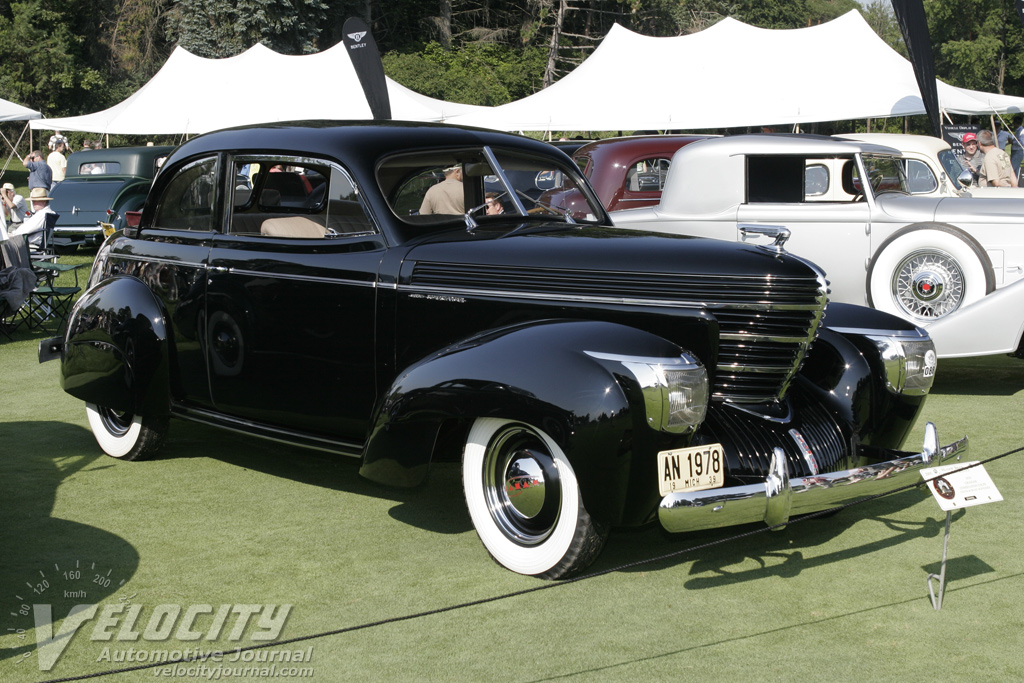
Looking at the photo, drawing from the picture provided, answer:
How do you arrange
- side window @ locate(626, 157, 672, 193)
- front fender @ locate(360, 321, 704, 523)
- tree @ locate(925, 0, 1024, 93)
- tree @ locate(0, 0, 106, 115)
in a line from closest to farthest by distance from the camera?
front fender @ locate(360, 321, 704, 523)
side window @ locate(626, 157, 672, 193)
tree @ locate(0, 0, 106, 115)
tree @ locate(925, 0, 1024, 93)

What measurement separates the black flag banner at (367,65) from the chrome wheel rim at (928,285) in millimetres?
10818

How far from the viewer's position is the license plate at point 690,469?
11.5 ft

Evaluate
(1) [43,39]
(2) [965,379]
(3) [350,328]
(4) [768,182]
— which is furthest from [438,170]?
(1) [43,39]

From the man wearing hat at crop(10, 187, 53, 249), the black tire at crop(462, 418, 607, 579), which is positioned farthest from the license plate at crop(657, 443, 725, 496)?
the man wearing hat at crop(10, 187, 53, 249)

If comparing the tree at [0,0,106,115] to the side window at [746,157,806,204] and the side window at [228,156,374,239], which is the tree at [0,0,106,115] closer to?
the side window at [746,157,806,204]

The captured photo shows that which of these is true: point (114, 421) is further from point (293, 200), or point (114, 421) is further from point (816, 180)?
point (816, 180)

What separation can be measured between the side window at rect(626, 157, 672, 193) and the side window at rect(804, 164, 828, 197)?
8.51 feet

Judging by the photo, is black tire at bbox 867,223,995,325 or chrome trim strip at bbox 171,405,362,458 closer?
chrome trim strip at bbox 171,405,362,458

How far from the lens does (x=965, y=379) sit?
7965 mm

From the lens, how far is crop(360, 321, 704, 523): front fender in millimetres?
3486

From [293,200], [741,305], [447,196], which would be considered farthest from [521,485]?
[293,200]

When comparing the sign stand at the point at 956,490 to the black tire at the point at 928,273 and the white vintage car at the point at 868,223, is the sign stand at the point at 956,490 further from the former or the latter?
the black tire at the point at 928,273

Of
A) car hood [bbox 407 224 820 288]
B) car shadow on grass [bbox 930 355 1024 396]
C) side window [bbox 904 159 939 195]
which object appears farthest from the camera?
side window [bbox 904 159 939 195]

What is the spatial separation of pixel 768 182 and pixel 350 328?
492 centimetres
